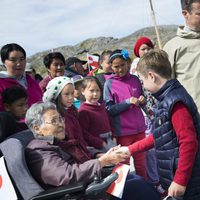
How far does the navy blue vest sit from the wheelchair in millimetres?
354

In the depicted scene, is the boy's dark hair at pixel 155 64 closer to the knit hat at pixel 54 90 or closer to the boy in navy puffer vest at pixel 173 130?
the boy in navy puffer vest at pixel 173 130

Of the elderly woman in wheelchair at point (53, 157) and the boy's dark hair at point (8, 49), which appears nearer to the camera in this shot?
the elderly woman in wheelchair at point (53, 157)

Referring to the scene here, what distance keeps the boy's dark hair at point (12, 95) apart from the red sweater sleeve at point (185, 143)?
1561 millimetres

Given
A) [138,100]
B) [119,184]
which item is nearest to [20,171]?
[119,184]

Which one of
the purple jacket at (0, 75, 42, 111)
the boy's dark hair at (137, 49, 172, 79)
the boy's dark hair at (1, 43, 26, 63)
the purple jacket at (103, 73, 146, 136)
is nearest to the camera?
the boy's dark hair at (137, 49, 172, 79)

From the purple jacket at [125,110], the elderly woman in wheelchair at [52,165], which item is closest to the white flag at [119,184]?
the elderly woman in wheelchair at [52,165]

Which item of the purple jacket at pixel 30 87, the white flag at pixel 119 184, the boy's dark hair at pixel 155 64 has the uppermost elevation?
the boy's dark hair at pixel 155 64

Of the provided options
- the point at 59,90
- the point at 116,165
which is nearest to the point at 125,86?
the point at 59,90

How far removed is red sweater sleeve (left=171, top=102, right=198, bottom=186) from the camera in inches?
95.3

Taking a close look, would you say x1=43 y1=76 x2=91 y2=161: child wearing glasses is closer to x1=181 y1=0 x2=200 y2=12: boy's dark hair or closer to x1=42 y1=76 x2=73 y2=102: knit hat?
x1=42 y1=76 x2=73 y2=102: knit hat

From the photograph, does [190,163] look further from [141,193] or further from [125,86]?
[125,86]

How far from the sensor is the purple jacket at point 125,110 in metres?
4.42

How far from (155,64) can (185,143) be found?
55 cm

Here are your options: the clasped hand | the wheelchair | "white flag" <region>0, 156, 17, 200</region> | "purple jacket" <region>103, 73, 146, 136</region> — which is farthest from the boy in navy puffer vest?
"purple jacket" <region>103, 73, 146, 136</region>
